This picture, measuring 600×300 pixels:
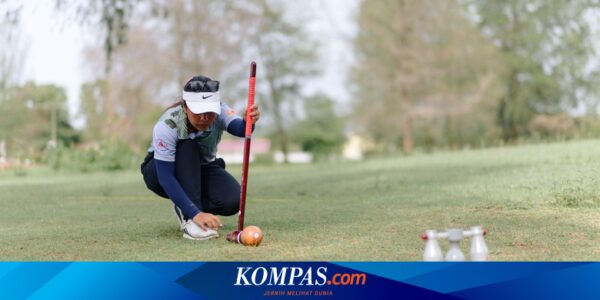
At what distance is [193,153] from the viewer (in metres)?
6.45

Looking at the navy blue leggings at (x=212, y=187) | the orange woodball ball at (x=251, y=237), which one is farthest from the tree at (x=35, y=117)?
the orange woodball ball at (x=251, y=237)

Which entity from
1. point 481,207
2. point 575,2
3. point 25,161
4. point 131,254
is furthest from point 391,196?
point 575,2

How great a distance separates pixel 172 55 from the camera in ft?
117

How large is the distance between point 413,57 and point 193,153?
28.3 m

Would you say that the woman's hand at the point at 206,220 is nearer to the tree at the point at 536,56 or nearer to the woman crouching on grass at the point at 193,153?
the woman crouching on grass at the point at 193,153

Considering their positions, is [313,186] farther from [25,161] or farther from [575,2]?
[575,2]

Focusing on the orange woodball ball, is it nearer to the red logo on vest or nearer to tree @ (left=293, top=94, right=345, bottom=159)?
the red logo on vest

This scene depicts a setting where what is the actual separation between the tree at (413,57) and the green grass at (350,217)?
19886 mm

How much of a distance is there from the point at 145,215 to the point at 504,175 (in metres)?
6.07

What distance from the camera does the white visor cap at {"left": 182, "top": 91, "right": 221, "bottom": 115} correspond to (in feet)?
19.8

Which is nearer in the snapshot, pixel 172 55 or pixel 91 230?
pixel 91 230

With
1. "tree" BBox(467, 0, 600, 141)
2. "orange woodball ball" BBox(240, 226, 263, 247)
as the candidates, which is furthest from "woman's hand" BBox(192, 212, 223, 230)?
"tree" BBox(467, 0, 600, 141)

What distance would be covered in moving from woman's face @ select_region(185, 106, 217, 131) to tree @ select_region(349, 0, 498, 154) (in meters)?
27.8

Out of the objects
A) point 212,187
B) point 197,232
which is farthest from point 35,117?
point 197,232
